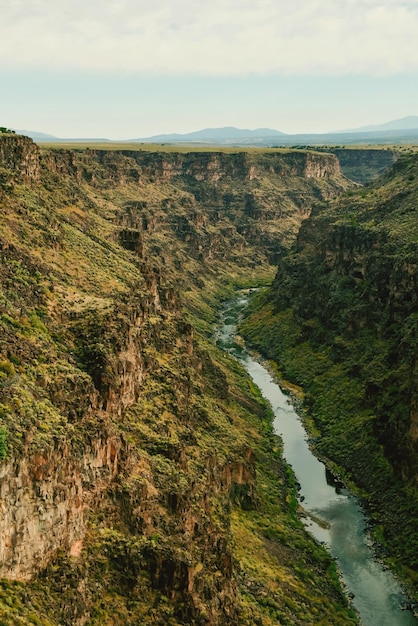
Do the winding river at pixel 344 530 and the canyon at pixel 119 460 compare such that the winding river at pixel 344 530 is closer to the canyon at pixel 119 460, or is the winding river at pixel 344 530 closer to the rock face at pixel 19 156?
the canyon at pixel 119 460

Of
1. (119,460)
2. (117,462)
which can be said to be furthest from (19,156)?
(117,462)

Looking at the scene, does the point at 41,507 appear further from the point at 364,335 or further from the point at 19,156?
the point at 364,335

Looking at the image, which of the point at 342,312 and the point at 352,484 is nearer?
the point at 352,484

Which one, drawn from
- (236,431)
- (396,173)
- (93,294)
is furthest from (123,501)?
(396,173)

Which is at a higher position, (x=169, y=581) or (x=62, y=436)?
(x=62, y=436)

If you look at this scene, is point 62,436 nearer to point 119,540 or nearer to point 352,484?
point 119,540

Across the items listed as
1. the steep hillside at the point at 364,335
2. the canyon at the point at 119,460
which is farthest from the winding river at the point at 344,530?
the steep hillside at the point at 364,335

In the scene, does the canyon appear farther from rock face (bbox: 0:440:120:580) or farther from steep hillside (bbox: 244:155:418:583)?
steep hillside (bbox: 244:155:418:583)

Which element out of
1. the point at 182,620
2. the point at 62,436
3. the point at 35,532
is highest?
the point at 62,436
